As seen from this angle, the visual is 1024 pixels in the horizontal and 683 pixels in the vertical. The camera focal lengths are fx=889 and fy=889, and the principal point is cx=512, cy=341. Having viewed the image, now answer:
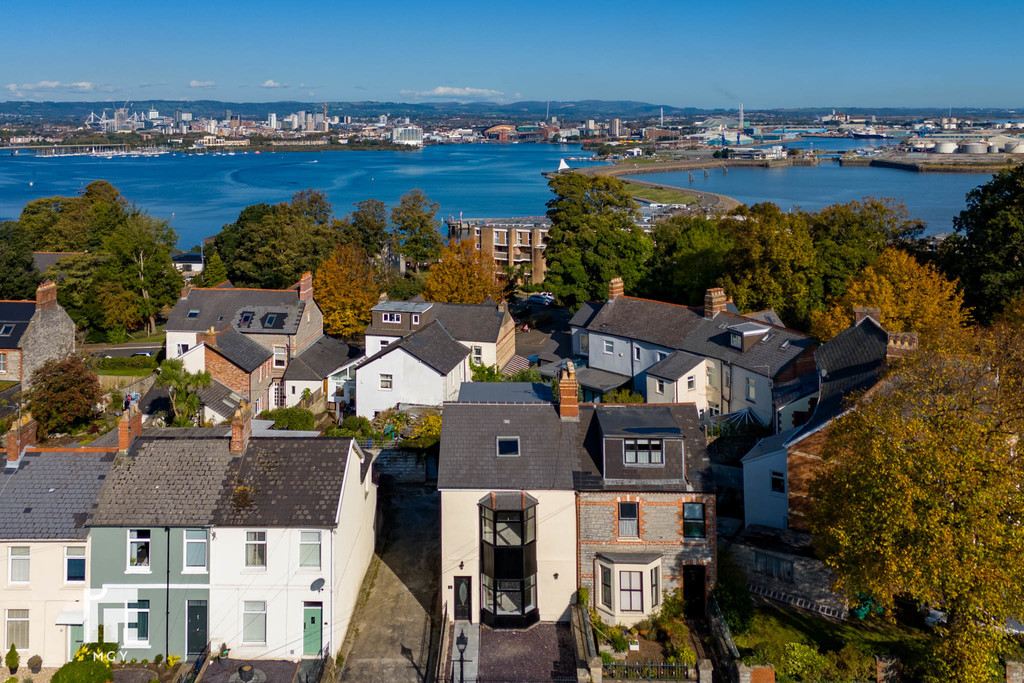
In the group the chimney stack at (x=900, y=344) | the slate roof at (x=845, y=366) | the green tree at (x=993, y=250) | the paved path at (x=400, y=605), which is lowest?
the paved path at (x=400, y=605)

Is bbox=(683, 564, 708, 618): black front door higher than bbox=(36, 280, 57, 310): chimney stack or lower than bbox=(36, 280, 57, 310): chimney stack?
lower

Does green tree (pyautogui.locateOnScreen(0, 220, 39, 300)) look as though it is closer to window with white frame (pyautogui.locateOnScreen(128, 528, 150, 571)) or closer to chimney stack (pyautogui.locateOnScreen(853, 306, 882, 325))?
window with white frame (pyautogui.locateOnScreen(128, 528, 150, 571))

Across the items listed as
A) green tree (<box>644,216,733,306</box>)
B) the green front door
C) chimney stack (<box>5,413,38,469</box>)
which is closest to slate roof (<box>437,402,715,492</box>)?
the green front door

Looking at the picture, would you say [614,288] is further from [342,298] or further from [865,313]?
[865,313]

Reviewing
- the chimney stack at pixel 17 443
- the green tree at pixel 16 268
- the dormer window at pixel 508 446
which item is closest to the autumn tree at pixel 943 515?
the dormer window at pixel 508 446

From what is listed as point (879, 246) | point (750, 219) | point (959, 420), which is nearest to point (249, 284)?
point (750, 219)

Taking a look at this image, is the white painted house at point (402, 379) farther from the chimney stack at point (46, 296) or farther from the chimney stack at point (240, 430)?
the chimney stack at point (46, 296)
